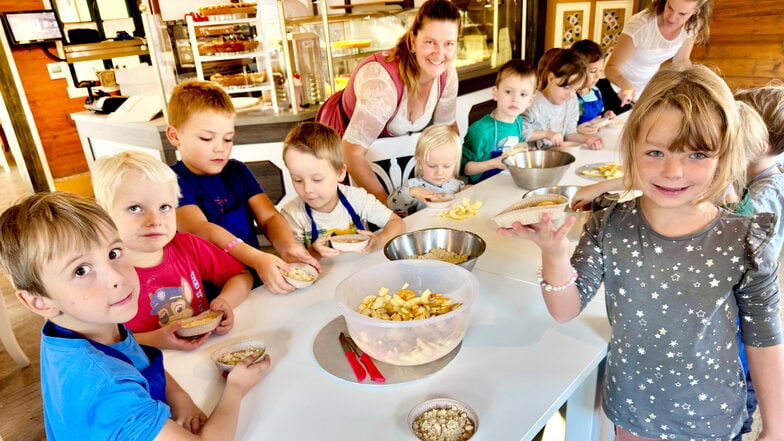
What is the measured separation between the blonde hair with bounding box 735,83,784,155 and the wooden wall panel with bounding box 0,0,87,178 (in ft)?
22.4

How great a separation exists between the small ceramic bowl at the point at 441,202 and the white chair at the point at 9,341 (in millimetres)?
2273

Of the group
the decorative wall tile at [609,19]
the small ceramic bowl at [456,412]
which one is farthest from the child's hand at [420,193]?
the decorative wall tile at [609,19]

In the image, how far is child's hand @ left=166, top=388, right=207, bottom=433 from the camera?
0.92 m

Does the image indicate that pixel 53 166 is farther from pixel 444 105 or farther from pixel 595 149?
pixel 595 149

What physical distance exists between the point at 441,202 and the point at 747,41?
4761 mm

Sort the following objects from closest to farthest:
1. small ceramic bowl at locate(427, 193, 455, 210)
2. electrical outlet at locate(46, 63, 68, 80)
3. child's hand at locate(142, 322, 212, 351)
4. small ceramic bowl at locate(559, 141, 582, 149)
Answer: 1. child's hand at locate(142, 322, 212, 351)
2. small ceramic bowl at locate(427, 193, 455, 210)
3. small ceramic bowl at locate(559, 141, 582, 149)
4. electrical outlet at locate(46, 63, 68, 80)

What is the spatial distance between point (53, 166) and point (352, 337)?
252 inches

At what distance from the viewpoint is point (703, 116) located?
0.90 m

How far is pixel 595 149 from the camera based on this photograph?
2.69 metres

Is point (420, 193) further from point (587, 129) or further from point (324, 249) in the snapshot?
point (587, 129)

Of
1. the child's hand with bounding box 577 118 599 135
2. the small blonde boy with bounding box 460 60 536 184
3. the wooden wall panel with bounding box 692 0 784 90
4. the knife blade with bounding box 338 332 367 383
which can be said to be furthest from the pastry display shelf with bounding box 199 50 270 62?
the wooden wall panel with bounding box 692 0 784 90

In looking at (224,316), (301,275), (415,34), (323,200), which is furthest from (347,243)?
(415,34)

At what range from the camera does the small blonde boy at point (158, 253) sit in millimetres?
1255

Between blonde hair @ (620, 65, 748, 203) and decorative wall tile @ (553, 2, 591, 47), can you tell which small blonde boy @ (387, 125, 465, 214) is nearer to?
blonde hair @ (620, 65, 748, 203)
